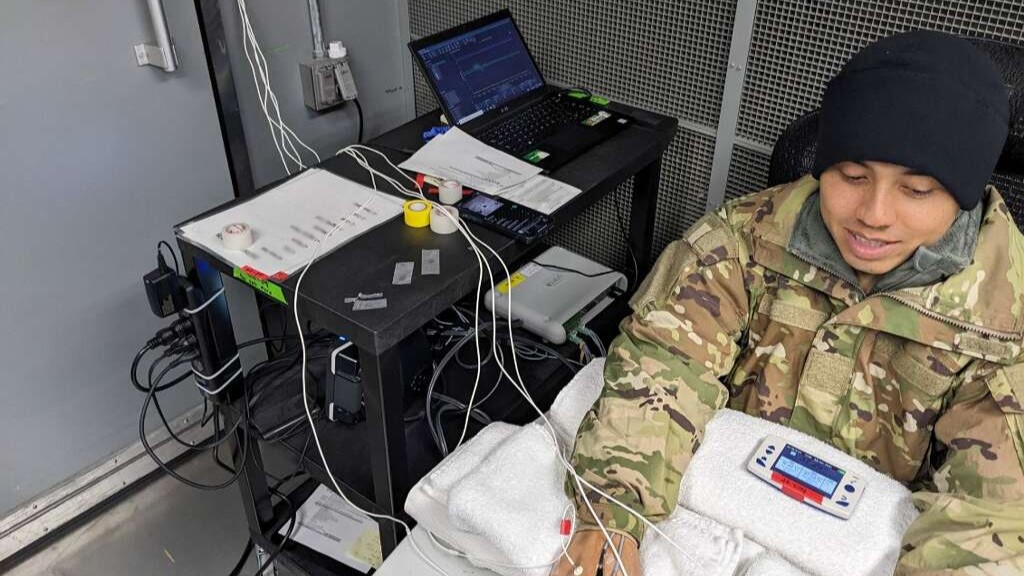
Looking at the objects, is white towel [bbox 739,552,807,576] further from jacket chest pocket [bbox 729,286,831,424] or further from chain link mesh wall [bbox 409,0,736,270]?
chain link mesh wall [bbox 409,0,736,270]

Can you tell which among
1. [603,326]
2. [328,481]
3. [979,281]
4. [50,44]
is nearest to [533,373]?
[603,326]

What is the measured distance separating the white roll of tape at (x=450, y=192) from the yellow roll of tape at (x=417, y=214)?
5cm

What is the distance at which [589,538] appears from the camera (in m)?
0.89

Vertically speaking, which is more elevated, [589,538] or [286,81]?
[286,81]

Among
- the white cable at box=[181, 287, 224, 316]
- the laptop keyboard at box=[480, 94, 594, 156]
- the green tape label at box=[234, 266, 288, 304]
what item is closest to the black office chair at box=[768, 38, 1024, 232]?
the laptop keyboard at box=[480, 94, 594, 156]

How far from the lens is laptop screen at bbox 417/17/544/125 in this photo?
1.39 m

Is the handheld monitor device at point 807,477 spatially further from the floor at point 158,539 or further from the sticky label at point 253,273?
the floor at point 158,539

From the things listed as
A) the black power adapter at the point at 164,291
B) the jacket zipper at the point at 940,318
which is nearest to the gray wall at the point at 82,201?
the black power adapter at the point at 164,291

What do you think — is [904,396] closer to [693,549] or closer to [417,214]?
[693,549]

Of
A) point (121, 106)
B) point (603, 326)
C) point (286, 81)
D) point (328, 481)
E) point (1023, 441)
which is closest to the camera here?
point (1023, 441)

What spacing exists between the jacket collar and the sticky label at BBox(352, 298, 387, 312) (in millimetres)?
572

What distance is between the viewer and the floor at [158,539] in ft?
5.17

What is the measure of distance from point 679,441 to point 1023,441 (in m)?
0.37

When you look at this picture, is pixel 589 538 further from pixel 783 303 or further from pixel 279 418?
pixel 279 418
